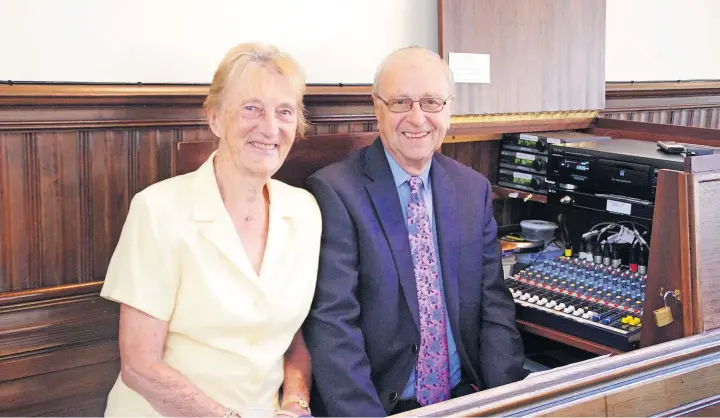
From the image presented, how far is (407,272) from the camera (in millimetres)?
2127

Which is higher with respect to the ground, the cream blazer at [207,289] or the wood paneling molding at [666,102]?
the wood paneling molding at [666,102]

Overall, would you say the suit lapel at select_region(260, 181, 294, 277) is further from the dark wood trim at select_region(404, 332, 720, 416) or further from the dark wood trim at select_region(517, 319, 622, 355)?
the dark wood trim at select_region(517, 319, 622, 355)

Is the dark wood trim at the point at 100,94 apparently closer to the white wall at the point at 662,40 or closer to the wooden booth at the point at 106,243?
the wooden booth at the point at 106,243

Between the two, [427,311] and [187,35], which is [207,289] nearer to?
[427,311]

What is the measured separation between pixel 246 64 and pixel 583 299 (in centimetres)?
120

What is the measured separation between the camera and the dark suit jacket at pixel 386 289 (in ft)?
6.59

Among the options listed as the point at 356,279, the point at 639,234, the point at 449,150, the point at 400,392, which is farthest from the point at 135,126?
the point at 639,234

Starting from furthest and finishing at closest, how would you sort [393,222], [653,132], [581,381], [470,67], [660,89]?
[660,89] → [653,132] → [470,67] → [393,222] → [581,381]

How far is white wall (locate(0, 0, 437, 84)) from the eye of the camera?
2000mm

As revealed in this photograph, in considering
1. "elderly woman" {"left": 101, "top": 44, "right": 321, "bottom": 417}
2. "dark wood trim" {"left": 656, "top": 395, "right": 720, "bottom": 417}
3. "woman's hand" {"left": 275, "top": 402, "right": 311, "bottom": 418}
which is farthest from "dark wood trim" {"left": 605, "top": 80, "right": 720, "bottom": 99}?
"woman's hand" {"left": 275, "top": 402, "right": 311, "bottom": 418}

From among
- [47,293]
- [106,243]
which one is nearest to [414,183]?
[106,243]

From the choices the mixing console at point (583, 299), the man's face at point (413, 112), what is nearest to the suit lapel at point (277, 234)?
the man's face at point (413, 112)

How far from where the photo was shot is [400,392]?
210cm

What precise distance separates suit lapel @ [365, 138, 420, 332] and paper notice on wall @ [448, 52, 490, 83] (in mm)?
645
